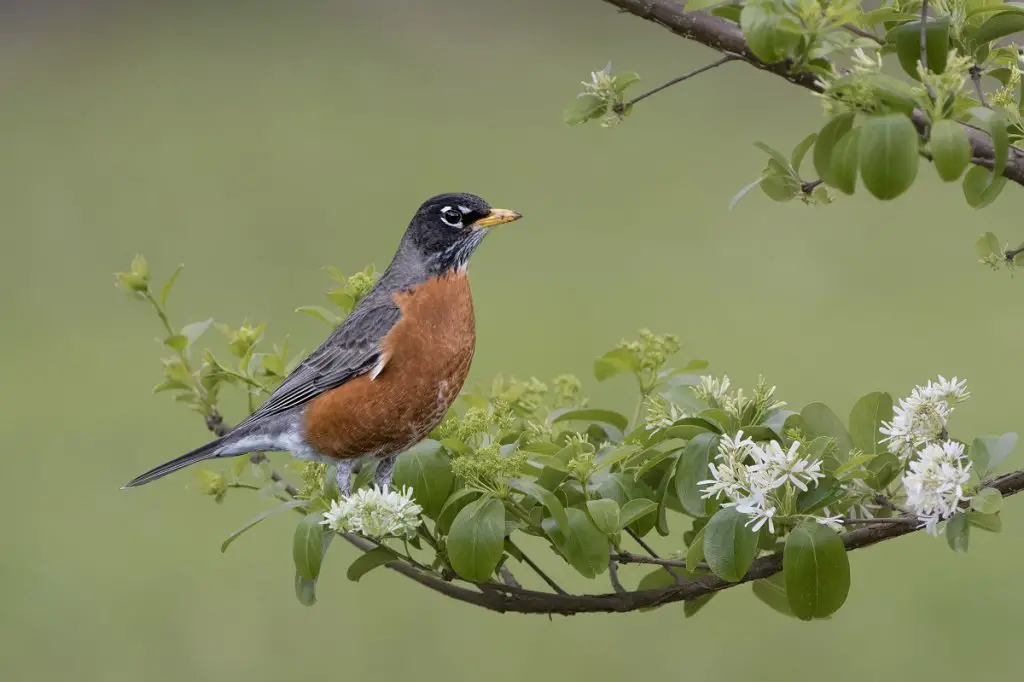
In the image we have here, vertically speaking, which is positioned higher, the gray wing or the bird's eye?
the bird's eye

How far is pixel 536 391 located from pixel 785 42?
25.0 inches

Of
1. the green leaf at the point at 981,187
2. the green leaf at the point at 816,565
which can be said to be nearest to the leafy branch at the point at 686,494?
the green leaf at the point at 816,565

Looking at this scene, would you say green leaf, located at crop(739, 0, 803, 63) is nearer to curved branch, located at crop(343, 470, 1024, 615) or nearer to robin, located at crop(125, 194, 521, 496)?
curved branch, located at crop(343, 470, 1024, 615)

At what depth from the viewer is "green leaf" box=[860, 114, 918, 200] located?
0.88 meters

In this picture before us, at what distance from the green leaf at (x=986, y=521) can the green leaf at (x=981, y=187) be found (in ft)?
0.87

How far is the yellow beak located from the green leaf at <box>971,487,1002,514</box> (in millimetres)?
681

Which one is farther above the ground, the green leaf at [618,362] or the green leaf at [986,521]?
the green leaf at [618,362]

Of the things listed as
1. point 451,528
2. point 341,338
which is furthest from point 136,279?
point 451,528

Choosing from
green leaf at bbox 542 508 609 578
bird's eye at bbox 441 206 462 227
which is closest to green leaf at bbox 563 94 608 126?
green leaf at bbox 542 508 609 578

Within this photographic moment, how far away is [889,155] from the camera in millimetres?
883

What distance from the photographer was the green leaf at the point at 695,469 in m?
1.08

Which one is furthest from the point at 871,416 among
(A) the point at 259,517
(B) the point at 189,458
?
(B) the point at 189,458

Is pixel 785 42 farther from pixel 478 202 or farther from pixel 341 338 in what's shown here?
pixel 341 338

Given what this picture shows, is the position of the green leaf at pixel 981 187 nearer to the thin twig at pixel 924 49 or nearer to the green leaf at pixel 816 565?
the thin twig at pixel 924 49
